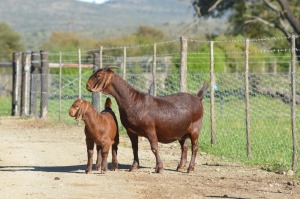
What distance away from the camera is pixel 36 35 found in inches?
6033

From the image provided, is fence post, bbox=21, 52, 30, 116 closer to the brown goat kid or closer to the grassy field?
the grassy field

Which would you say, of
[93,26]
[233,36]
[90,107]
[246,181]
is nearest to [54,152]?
[90,107]

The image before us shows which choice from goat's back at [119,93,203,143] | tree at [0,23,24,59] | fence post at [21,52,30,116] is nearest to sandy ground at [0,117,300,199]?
goat's back at [119,93,203,143]

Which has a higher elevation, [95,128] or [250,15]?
[250,15]

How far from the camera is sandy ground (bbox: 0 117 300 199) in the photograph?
484 inches

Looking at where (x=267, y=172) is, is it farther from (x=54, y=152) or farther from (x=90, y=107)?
(x=54, y=152)

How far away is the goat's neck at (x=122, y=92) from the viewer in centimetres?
1431

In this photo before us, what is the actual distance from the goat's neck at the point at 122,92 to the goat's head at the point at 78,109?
1.73 ft

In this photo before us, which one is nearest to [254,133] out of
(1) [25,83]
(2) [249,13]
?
(1) [25,83]

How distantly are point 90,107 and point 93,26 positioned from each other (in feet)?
563

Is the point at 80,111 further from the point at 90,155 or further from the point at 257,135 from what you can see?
the point at 257,135

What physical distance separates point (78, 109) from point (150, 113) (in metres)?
1.09

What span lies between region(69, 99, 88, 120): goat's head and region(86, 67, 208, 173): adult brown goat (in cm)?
27

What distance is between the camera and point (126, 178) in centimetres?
1370
